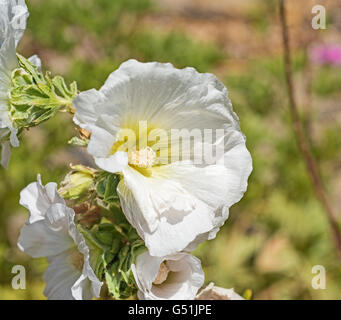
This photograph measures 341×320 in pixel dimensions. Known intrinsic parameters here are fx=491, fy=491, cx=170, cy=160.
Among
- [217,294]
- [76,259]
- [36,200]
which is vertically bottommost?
[217,294]

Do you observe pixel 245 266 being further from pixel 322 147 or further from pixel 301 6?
pixel 301 6

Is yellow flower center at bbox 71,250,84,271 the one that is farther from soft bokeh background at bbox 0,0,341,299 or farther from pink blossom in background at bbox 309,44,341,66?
pink blossom in background at bbox 309,44,341,66

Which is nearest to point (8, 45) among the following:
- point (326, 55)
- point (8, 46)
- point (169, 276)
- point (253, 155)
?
point (8, 46)

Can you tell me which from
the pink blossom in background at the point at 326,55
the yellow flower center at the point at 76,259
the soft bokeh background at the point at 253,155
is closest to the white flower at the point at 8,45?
the yellow flower center at the point at 76,259

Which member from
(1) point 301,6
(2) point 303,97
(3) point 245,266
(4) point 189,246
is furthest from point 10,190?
(1) point 301,6

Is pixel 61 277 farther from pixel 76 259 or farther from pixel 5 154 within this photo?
pixel 5 154

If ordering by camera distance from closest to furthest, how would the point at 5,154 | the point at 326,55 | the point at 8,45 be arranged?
the point at 8,45 → the point at 5,154 → the point at 326,55
